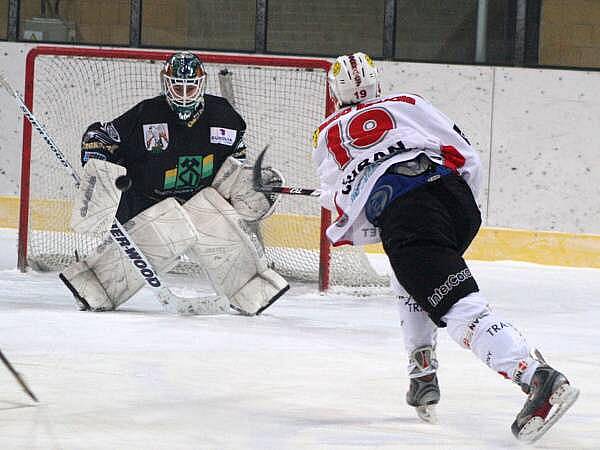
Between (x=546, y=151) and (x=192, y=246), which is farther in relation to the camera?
(x=546, y=151)

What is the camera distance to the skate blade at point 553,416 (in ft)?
7.84

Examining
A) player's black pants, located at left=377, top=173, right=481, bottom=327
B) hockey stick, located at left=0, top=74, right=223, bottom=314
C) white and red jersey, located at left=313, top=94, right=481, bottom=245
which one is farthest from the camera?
hockey stick, located at left=0, top=74, right=223, bottom=314

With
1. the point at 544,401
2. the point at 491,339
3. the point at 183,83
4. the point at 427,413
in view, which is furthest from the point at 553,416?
the point at 183,83

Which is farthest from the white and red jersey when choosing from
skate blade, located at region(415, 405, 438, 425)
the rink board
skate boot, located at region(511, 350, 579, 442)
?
the rink board

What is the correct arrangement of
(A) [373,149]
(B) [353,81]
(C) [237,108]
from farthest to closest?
(C) [237,108] → (B) [353,81] → (A) [373,149]

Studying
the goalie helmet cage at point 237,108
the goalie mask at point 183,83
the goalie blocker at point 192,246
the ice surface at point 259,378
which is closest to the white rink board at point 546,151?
the goalie helmet cage at point 237,108

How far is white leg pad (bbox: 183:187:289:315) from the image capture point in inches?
188

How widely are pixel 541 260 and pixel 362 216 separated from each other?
13.5 ft

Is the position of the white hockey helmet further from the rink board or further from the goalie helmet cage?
the rink board

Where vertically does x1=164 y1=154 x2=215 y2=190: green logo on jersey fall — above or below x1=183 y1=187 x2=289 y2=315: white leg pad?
above

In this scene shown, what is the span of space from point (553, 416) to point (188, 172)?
2.72m

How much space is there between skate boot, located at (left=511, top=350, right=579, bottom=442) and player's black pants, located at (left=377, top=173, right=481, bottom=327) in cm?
25

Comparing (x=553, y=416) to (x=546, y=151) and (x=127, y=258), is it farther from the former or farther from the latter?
(x=546, y=151)

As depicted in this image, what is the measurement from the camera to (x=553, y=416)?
243 cm
